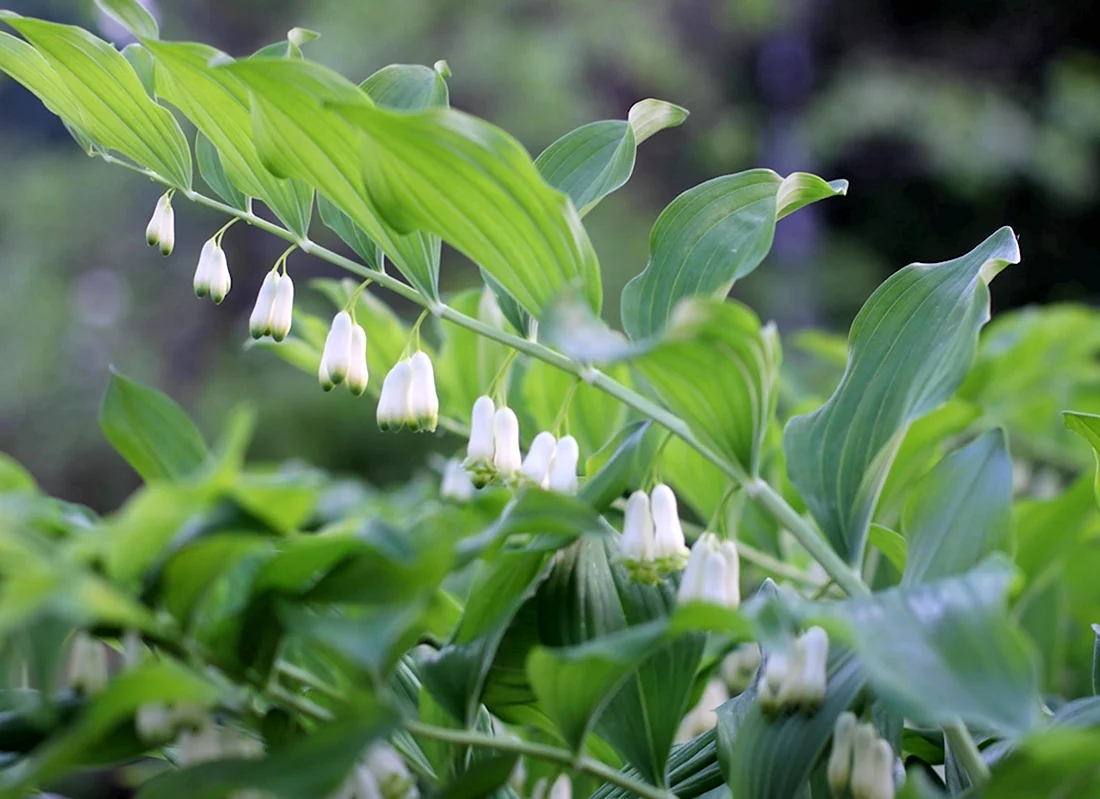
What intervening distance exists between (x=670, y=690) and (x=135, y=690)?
0.33 m

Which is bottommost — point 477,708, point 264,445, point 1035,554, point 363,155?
point 264,445

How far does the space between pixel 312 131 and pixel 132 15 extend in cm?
19

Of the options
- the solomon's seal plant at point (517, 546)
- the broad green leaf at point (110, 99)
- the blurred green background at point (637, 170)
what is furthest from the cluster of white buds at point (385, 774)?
the blurred green background at point (637, 170)

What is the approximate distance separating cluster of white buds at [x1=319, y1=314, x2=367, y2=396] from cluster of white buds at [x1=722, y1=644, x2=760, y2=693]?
1.69ft

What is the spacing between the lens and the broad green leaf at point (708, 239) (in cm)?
67

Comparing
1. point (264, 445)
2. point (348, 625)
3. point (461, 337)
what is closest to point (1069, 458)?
point (461, 337)

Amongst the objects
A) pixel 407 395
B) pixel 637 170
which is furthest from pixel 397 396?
pixel 637 170

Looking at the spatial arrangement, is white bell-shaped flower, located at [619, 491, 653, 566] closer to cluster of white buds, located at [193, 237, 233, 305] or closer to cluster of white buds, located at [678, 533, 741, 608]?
cluster of white buds, located at [678, 533, 741, 608]

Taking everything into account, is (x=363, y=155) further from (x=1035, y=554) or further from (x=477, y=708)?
(x=1035, y=554)

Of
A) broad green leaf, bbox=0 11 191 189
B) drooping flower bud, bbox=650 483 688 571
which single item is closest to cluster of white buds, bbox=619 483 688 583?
drooping flower bud, bbox=650 483 688 571

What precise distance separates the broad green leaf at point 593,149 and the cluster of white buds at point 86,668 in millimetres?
426

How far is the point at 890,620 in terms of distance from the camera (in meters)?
0.44

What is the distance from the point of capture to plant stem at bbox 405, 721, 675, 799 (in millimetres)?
525

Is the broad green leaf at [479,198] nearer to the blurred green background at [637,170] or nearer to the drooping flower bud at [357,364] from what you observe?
the drooping flower bud at [357,364]
